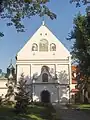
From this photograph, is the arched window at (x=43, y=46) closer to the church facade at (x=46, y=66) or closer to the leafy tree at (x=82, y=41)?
the church facade at (x=46, y=66)

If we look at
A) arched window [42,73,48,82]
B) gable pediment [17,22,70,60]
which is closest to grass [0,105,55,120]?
arched window [42,73,48,82]

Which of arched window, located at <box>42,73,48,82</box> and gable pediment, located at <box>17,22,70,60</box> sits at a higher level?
gable pediment, located at <box>17,22,70,60</box>

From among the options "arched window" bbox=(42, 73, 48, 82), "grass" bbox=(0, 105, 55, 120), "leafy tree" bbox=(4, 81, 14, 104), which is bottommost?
"grass" bbox=(0, 105, 55, 120)

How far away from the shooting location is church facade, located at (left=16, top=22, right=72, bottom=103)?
6141 cm

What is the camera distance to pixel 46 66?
63812 millimetres

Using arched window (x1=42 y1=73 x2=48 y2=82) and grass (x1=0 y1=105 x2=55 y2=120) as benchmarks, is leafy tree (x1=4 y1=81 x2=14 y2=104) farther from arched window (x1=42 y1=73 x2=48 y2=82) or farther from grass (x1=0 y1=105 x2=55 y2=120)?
grass (x1=0 y1=105 x2=55 y2=120)

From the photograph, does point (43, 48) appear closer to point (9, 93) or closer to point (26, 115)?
point (9, 93)

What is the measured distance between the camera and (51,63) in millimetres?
63906

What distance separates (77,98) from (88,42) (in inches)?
1033

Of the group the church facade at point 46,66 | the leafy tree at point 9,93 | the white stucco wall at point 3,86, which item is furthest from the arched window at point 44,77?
the white stucco wall at point 3,86

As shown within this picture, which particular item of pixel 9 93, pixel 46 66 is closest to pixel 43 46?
pixel 46 66

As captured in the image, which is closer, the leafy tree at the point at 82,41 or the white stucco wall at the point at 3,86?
the leafy tree at the point at 82,41

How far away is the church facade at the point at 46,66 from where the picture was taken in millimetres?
61406

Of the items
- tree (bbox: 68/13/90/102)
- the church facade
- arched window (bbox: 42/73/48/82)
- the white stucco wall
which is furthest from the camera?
arched window (bbox: 42/73/48/82)
